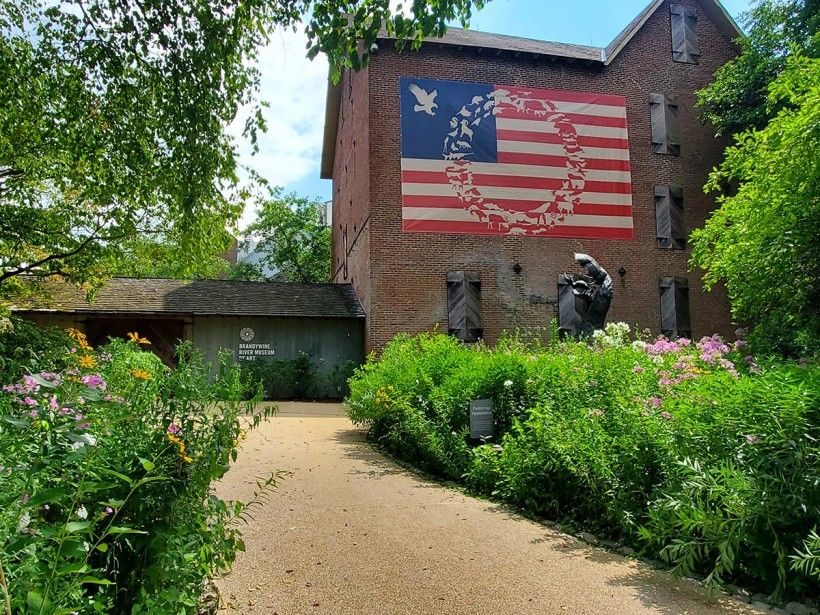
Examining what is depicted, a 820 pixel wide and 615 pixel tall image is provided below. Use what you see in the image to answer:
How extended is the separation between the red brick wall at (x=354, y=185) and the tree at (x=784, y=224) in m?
10.3

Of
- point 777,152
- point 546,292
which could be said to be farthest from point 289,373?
point 777,152

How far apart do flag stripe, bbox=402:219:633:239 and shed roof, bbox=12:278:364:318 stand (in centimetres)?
360

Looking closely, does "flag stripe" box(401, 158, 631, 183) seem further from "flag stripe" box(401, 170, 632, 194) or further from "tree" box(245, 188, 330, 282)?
"tree" box(245, 188, 330, 282)

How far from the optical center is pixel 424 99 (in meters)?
18.3

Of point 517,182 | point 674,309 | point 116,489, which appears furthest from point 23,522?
point 674,309

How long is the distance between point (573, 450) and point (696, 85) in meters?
19.7

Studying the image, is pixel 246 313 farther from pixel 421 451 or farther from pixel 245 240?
pixel 245 240

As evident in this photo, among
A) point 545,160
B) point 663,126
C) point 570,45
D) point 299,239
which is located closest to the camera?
point 545,160

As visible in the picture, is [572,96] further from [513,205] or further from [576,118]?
[513,205]

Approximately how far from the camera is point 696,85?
68.6 feet

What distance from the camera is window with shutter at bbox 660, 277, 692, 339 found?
19.4m

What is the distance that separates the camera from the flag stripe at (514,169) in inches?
707

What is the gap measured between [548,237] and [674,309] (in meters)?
4.75

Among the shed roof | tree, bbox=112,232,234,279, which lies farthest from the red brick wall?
tree, bbox=112,232,234,279
